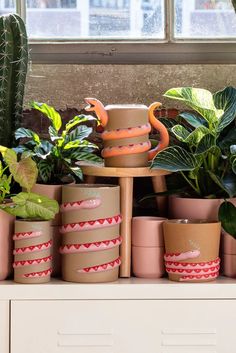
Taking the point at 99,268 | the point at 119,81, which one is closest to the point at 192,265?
the point at 99,268

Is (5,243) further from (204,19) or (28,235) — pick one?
(204,19)

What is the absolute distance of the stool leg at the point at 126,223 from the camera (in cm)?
188

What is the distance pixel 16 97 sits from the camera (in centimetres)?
197

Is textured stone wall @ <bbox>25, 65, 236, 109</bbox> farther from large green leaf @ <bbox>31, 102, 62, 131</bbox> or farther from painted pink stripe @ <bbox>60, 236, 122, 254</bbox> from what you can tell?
painted pink stripe @ <bbox>60, 236, 122, 254</bbox>

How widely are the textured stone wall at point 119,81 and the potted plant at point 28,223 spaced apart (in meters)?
0.45

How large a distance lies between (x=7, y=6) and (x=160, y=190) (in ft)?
2.58

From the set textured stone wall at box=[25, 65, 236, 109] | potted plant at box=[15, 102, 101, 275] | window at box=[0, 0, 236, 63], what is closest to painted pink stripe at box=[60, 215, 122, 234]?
potted plant at box=[15, 102, 101, 275]

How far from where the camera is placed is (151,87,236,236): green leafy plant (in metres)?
1.82

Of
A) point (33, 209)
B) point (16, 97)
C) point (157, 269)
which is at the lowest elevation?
point (157, 269)
